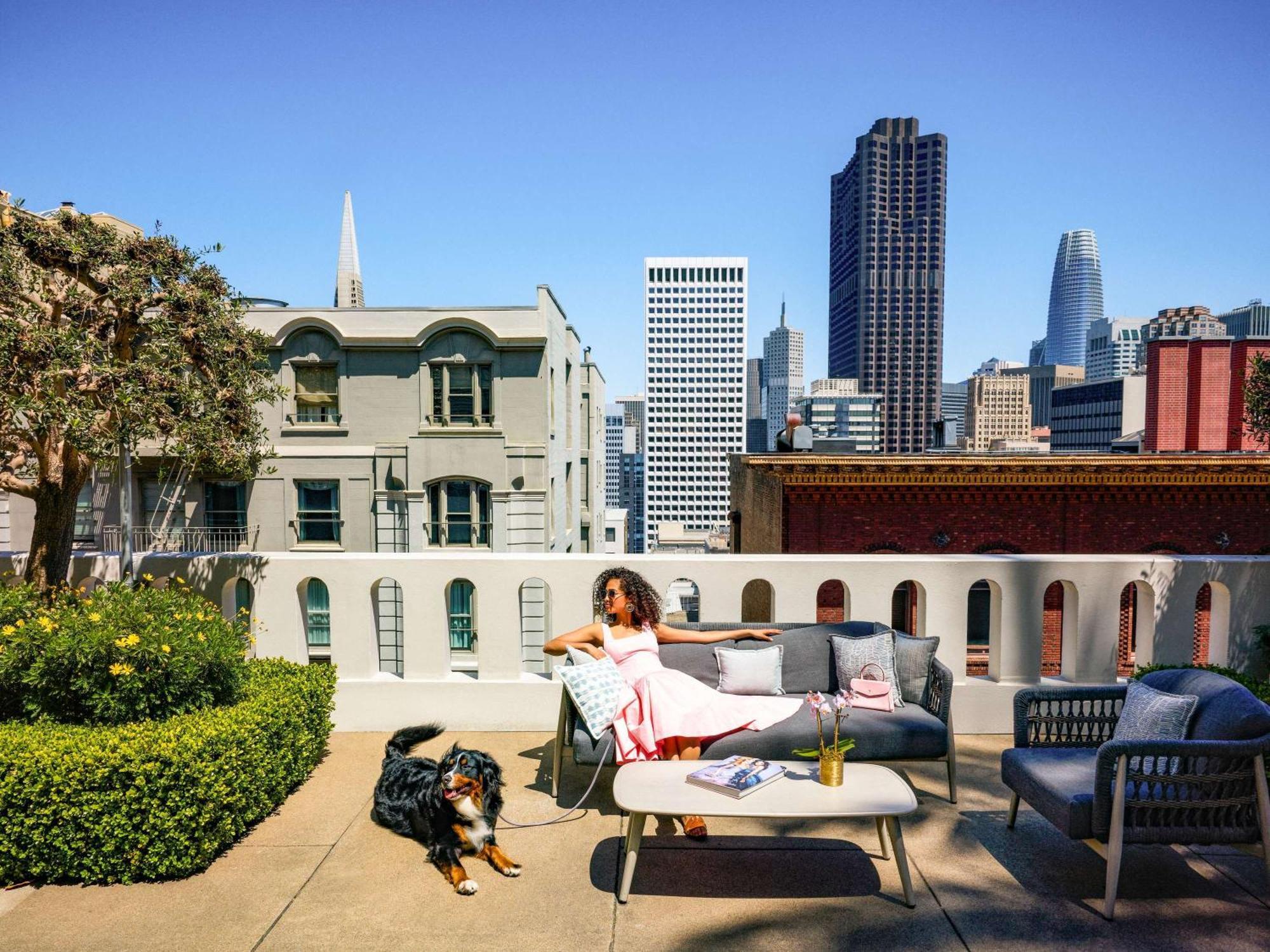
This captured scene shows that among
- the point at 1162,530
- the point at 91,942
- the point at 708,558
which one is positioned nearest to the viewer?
the point at 91,942

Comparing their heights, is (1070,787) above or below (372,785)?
above

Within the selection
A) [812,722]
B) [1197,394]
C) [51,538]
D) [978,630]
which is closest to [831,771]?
[812,722]

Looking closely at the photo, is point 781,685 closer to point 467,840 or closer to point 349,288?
point 467,840

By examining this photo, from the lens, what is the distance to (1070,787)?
3768mm

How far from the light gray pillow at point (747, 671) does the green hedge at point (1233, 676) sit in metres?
2.14

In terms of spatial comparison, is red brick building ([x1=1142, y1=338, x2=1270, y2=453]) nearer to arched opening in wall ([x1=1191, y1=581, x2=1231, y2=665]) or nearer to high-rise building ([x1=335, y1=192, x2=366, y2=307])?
arched opening in wall ([x1=1191, y1=581, x2=1231, y2=665])

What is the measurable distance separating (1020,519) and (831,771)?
14.5 m

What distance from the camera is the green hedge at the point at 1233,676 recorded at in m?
4.73

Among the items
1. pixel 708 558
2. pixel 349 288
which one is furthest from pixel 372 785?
pixel 349 288

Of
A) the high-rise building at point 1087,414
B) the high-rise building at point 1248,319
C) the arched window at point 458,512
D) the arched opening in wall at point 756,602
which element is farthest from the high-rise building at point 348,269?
the high-rise building at point 1248,319

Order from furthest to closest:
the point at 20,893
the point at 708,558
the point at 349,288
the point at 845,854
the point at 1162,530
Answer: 1. the point at 349,288
2. the point at 1162,530
3. the point at 708,558
4. the point at 845,854
5. the point at 20,893

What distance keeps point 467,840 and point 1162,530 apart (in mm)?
17170

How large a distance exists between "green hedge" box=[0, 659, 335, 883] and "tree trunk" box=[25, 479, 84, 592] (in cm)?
173

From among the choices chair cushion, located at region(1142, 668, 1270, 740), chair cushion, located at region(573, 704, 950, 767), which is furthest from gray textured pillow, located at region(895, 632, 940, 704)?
chair cushion, located at region(1142, 668, 1270, 740)
